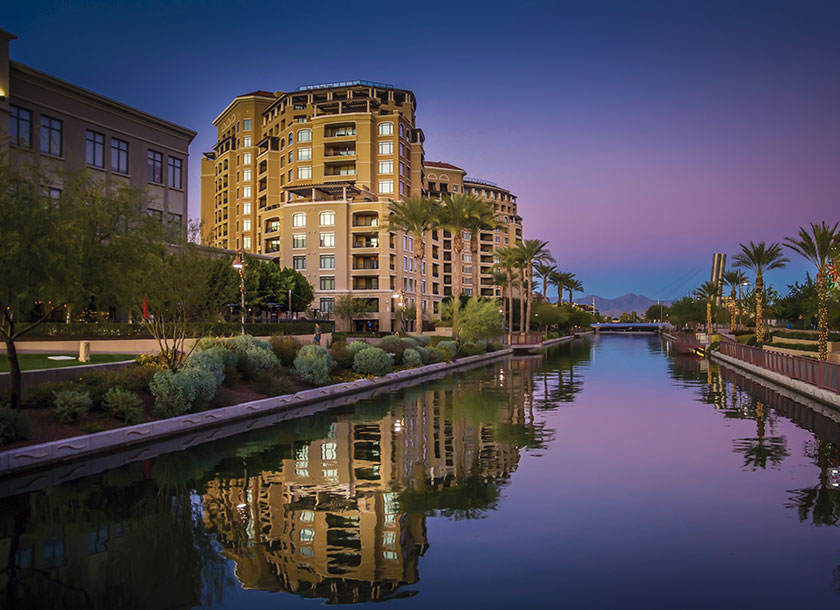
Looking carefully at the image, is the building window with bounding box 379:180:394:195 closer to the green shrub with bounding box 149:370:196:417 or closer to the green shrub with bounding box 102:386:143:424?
the green shrub with bounding box 149:370:196:417

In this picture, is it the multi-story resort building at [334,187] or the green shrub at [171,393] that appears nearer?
the green shrub at [171,393]

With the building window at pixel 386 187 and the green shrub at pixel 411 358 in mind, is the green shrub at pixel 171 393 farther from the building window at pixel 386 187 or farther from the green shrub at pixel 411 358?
the building window at pixel 386 187

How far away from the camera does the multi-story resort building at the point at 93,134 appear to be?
121ft

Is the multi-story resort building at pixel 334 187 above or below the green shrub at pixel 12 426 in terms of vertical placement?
above

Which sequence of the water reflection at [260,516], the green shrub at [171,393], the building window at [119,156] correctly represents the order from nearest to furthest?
the water reflection at [260,516], the green shrub at [171,393], the building window at [119,156]

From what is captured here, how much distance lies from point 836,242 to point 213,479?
3791 centimetres

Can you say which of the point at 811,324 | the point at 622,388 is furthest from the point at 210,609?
the point at 811,324

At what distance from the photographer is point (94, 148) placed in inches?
1662

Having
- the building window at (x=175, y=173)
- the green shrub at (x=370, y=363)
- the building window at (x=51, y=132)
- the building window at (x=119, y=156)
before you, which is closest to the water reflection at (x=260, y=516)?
the green shrub at (x=370, y=363)

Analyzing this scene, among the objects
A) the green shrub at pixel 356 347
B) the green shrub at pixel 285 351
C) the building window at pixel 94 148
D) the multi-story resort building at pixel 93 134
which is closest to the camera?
A: the green shrub at pixel 285 351

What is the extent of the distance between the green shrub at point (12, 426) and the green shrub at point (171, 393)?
4.22m

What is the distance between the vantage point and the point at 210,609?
6.67 m

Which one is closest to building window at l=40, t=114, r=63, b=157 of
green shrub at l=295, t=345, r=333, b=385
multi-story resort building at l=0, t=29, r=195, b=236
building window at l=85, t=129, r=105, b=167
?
Answer: multi-story resort building at l=0, t=29, r=195, b=236

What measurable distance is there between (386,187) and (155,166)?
46.4 metres
